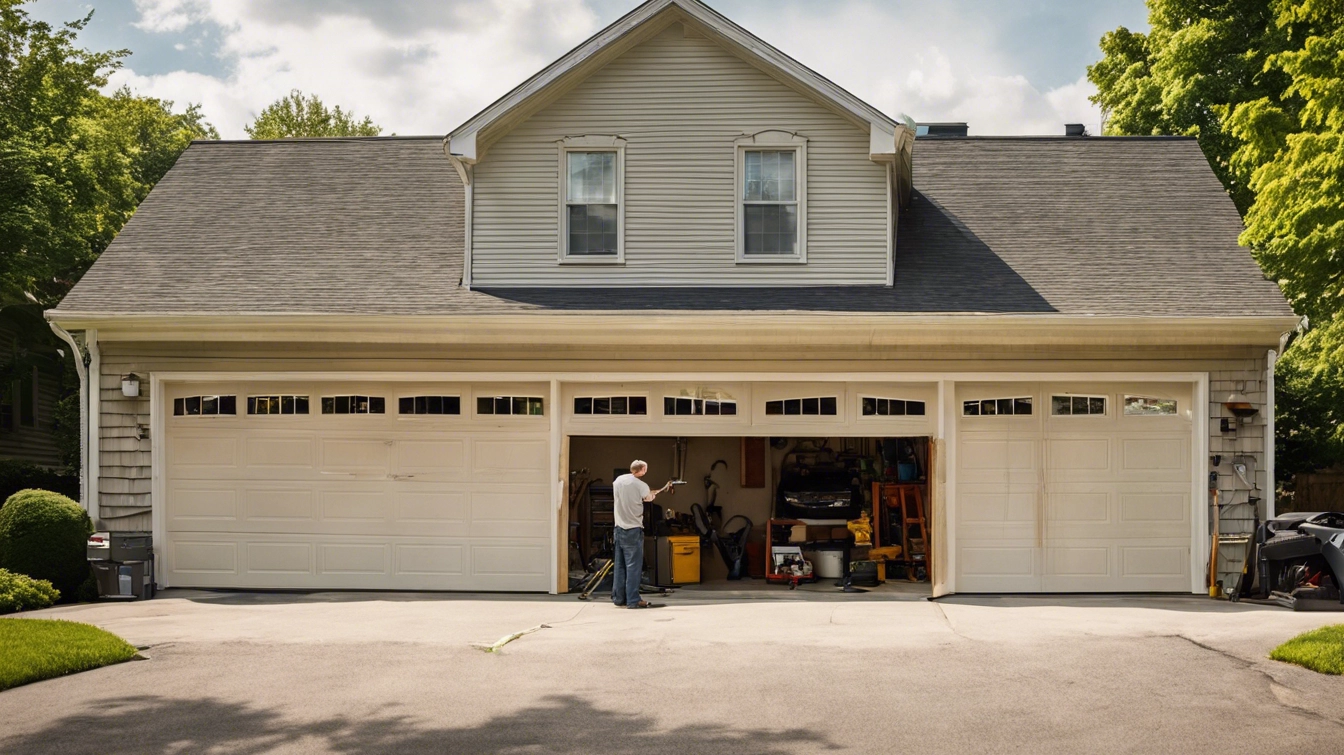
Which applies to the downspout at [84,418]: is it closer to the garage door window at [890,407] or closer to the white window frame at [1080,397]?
the garage door window at [890,407]

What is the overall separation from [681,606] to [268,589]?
4834 mm

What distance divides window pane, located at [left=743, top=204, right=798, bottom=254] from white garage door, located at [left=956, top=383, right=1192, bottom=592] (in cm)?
268

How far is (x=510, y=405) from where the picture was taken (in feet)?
46.6

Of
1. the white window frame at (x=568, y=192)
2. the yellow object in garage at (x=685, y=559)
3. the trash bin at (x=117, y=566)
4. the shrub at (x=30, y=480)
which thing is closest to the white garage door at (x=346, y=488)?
the trash bin at (x=117, y=566)

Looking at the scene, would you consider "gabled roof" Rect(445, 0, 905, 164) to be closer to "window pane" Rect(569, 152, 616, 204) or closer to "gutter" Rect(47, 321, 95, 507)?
"window pane" Rect(569, 152, 616, 204)

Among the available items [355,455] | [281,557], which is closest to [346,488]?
[355,455]

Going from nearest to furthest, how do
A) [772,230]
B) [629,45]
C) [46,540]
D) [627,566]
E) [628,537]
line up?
1. [627,566]
2. [628,537]
3. [46,540]
4. [772,230]
5. [629,45]

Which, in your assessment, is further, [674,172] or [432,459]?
[674,172]

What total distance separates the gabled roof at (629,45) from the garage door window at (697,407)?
335cm

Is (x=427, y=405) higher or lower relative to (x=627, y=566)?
higher

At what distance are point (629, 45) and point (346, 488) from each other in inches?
239

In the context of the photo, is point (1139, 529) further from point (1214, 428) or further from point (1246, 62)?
point (1246, 62)

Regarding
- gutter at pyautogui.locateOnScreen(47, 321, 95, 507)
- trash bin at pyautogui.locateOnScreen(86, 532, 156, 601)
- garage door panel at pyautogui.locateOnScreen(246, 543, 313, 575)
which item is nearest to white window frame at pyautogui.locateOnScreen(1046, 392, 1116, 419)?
garage door panel at pyautogui.locateOnScreen(246, 543, 313, 575)

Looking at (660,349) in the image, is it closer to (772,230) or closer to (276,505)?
(772,230)
